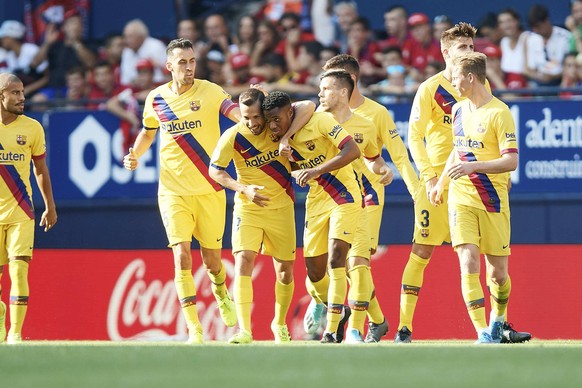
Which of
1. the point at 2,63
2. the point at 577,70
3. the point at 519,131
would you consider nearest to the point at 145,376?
the point at 519,131

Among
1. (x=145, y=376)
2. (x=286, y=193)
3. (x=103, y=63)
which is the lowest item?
(x=145, y=376)

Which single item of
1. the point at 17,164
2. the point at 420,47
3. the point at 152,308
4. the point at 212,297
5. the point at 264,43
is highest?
the point at 264,43

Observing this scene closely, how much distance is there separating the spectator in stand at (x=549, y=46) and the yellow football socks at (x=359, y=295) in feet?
19.1

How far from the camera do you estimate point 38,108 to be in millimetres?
15844

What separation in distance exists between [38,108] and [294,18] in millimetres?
3402

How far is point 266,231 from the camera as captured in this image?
9781 mm

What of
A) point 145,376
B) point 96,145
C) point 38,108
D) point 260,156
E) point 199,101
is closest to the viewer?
point 145,376

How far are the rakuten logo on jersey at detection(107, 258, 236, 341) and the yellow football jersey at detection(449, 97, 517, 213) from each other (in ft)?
16.3

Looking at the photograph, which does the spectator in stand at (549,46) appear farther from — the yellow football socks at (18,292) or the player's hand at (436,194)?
the yellow football socks at (18,292)

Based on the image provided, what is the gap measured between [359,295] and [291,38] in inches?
261

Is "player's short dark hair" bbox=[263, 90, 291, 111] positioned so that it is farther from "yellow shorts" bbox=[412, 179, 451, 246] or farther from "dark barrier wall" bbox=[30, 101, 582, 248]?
"dark barrier wall" bbox=[30, 101, 582, 248]

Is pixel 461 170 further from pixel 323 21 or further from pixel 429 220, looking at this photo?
pixel 323 21

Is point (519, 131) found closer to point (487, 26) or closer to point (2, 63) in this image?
point (487, 26)

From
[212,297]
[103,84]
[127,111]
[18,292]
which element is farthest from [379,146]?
[103,84]
